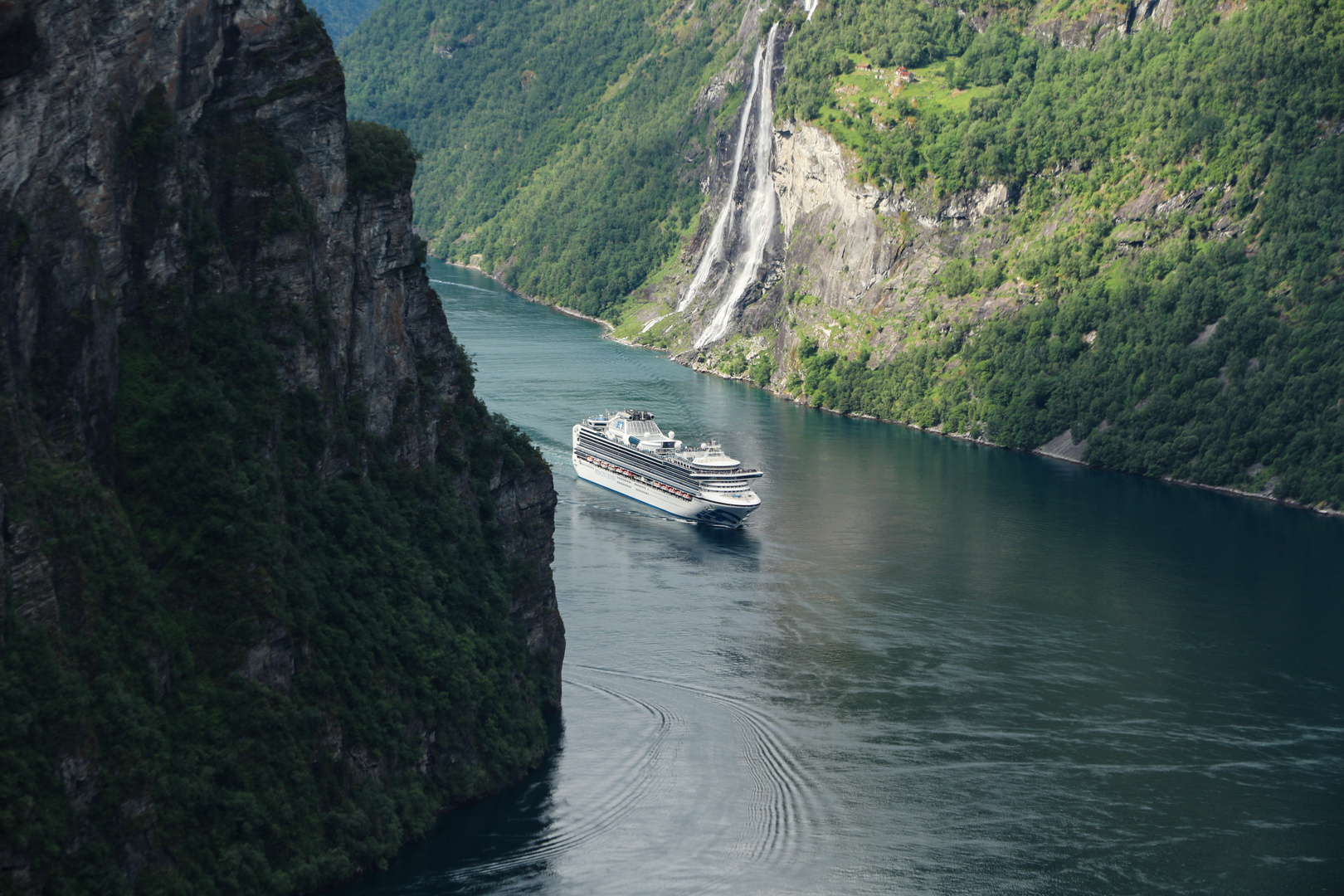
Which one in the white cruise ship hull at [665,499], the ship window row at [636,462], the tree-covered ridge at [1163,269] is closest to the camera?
the white cruise ship hull at [665,499]

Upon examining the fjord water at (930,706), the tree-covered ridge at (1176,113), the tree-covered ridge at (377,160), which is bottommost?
the fjord water at (930,706)

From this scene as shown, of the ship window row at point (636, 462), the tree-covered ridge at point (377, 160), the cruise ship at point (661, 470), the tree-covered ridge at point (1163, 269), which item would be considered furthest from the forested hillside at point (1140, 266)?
the tree-covered ridge at point (377, 160)

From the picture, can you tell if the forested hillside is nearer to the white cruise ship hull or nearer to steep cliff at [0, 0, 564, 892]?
the white cruise ship hull

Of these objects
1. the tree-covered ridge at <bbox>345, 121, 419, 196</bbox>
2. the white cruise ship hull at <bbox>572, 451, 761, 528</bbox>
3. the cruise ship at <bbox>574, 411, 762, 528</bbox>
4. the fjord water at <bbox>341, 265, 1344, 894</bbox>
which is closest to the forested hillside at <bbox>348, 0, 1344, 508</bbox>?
the fjord water at <bbox>341, 265, 1344, 894</bbox>

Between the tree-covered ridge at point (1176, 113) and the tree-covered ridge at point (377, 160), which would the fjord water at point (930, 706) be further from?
the tree-covered ridge at point (1176, 113)

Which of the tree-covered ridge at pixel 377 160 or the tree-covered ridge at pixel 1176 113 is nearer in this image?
the tree-covered ridge at pixel 377 160

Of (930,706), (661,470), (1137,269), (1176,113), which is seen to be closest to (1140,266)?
(1137,269)
